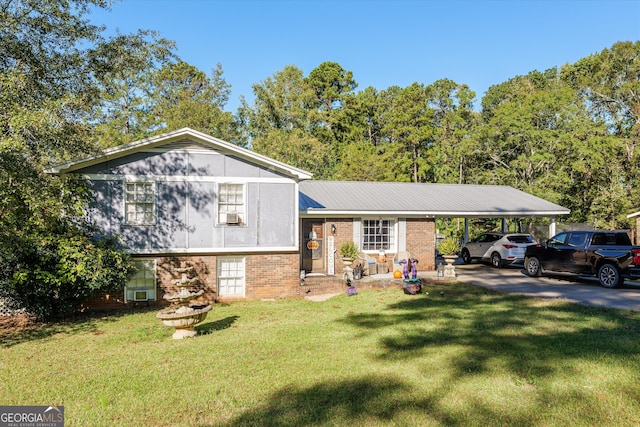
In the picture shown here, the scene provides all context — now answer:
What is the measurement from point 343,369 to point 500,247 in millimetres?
15795

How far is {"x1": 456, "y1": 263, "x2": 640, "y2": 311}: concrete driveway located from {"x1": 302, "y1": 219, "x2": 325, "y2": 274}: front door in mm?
5840

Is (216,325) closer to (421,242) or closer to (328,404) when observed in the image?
(328,404)

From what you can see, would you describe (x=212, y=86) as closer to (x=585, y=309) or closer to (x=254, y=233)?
(x=254, y=233)

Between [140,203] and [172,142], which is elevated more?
[172,142]

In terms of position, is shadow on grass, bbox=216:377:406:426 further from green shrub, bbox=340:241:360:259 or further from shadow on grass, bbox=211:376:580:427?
green shrub, bbox=340:241:360:259

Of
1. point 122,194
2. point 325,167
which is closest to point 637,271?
point 122,194

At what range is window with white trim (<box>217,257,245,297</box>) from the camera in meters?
13.9

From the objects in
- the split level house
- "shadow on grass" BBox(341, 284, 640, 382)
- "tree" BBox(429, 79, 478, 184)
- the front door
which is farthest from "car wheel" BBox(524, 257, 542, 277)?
"tree" BBox(429, 79, 478, 184)

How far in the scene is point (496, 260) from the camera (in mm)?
20609

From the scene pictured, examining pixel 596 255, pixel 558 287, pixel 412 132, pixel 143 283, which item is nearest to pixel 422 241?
pixel 558 287

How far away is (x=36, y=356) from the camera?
26.9 feet

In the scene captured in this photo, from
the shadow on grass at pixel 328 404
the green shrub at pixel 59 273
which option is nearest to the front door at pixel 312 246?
the green shrub at pixel 59 273

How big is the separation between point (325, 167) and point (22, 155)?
30.6 meters

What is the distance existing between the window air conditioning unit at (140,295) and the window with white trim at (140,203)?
7.28 ft
